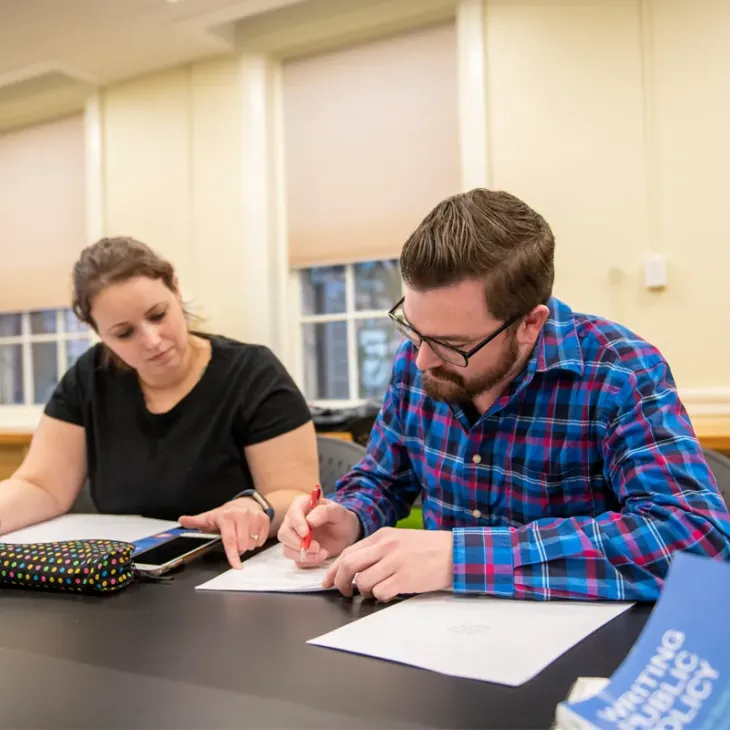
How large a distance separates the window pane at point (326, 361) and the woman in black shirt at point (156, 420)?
5.57ft

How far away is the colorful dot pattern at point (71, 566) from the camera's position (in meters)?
1.01

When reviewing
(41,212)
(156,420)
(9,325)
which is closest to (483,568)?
(156,420)

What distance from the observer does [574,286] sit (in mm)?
2666

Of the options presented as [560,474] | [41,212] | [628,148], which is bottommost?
[560,474]

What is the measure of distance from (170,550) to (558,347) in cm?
70

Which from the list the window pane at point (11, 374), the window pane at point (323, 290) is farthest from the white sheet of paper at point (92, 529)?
the window pane at point (11, 374)

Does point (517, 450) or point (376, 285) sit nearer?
point (517, 450)

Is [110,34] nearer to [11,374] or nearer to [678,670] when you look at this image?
[11,374]

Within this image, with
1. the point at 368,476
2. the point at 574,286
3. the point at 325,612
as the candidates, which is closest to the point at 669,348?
the point at 574,286

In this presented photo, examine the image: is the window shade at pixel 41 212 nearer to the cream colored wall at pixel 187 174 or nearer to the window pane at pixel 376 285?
the cream colored wall at pixel 187 174

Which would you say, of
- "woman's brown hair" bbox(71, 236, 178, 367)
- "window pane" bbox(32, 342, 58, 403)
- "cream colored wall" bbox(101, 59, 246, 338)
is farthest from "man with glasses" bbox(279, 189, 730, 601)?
"window pane" bbox(32, 342, 58, 403)

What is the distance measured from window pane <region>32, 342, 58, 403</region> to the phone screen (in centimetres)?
336

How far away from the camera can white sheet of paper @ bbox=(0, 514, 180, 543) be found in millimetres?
1317

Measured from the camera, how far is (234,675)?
71 cm
